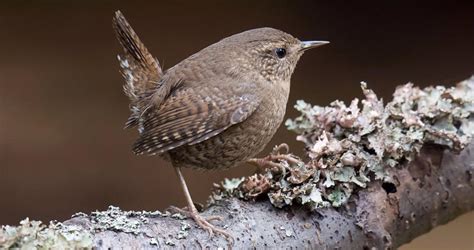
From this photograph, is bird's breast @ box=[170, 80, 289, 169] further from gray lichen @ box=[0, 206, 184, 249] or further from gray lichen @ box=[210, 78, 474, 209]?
gray lichen @ box=[0, 206, 184, 249]

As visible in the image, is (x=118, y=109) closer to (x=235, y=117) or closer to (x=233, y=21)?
(x=233, y=21)

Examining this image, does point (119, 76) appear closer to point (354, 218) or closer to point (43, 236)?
point (354, 218)

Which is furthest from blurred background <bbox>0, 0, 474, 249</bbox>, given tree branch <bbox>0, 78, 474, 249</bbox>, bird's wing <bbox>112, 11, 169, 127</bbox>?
tree branch <bbox>0, 78, 474, 249</bbox>

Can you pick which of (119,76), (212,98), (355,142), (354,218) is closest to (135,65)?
(212,98)

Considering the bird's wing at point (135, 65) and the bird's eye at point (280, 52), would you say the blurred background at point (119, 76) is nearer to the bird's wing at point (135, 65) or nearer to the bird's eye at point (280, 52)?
the bird's wing at point (135, 65)

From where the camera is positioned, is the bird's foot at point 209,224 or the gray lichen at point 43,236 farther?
the bird's foot at point 209,224

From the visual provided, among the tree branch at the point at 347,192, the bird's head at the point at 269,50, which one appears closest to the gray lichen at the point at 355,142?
the tree branch at the point at 347,192

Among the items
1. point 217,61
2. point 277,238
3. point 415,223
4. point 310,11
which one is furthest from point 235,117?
point 310,11

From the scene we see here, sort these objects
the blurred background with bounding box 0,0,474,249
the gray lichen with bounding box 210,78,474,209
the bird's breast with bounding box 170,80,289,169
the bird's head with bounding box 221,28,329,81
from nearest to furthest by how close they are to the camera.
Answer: the gray lichen with bounding box 210,78,474,209 → the bird's breast with bounding box 170,80,289,169 → the bird's head with bounding box 221,28,329,81 → the blurred background with bounding box 0,0,474,249
